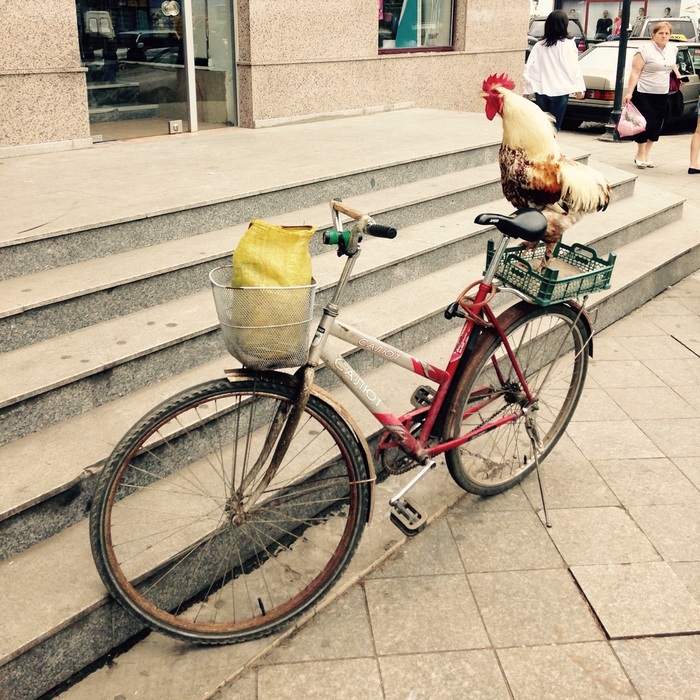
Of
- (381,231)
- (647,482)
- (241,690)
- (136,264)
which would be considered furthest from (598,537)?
(136,264)

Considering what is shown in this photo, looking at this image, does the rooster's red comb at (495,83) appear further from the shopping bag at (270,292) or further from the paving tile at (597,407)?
the paving tile at (597,407)

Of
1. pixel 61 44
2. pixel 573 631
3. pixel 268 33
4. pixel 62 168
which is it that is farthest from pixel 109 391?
pixel 268 33

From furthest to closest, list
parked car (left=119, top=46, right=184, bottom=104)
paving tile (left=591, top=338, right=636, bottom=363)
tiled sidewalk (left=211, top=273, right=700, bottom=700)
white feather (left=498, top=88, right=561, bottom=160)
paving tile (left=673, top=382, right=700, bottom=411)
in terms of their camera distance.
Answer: parked car (left=119, top=46, right=184, bottom=104) < paving tile (left=591, top=338, right=636, bottom=363) < paving tile (left=673, top=382, right=700, bottom=411) < white feather (left=498, top=88, right=561, bottom=160) < tiled sidewalk (left=211, top=273, right=700, bottom=700)

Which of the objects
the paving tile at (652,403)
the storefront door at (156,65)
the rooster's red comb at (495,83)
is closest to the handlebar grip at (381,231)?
the rooster's red comb at (495,83)

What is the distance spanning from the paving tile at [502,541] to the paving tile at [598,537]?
0.21 ft

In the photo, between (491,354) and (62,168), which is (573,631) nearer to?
(491,354)

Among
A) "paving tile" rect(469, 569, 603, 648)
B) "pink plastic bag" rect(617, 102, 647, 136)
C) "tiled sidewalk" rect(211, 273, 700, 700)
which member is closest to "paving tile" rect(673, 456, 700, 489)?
"tiled sidewalk" rect(211, 273, 700, 700)

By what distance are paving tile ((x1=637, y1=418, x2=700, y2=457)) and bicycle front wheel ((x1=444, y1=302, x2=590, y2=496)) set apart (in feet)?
1.91

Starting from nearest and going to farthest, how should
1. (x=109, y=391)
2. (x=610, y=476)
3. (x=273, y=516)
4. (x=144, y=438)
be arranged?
(x=144, y=438) → (x=273, y=516) → (x=109, y=391) → (x=610, y=476)

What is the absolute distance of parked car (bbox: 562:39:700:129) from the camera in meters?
13.8

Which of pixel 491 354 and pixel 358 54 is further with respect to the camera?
pixel 358 54

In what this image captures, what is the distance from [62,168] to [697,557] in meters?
4.96

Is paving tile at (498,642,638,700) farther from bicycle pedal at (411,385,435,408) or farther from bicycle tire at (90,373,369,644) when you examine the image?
bicycle pedal at (411,385,435,408)

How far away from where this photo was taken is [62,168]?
6176 mm
